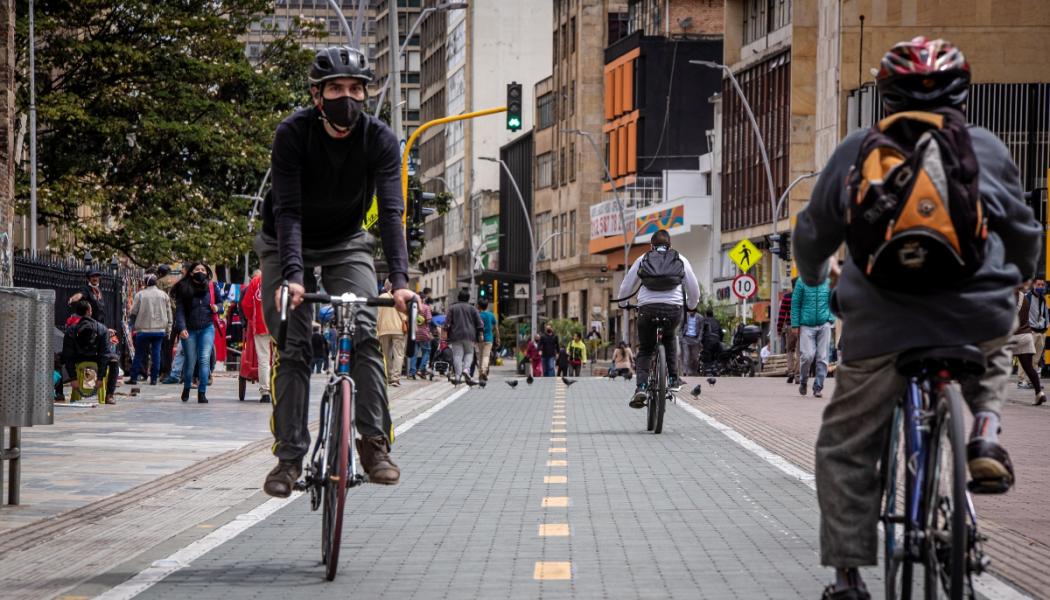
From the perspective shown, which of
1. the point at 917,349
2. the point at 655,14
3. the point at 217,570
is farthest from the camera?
the point at 655,14

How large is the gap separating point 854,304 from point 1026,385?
29912mm

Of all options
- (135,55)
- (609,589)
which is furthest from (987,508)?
(135,55)

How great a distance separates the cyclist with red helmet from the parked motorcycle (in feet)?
146

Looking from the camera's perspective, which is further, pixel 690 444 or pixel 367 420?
pixel 690 444

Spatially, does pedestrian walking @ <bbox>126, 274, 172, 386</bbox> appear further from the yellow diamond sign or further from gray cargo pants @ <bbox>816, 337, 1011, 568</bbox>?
the yellow diamond sign

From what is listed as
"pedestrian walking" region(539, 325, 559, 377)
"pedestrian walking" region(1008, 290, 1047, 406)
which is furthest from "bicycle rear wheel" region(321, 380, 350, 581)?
"pedestrian walking" region(539, 325, 559, 377)

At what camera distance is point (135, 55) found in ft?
141

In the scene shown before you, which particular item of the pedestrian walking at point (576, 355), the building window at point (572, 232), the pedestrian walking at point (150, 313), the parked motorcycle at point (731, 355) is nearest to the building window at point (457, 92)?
the building window at point (572, 232)

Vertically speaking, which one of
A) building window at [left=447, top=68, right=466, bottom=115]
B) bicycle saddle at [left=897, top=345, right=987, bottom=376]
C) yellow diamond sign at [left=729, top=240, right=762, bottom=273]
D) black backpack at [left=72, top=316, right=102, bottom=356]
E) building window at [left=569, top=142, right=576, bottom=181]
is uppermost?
building window at [left=447, top=68, right=466, bottom=115]

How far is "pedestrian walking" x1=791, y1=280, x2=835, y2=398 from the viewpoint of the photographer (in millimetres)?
25750

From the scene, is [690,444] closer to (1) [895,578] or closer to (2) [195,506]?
(2) [195,506]

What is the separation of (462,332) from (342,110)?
25.8 m

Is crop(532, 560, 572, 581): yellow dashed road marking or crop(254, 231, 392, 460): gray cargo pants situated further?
crop(254, 231, 392, 460): gray cargo pants

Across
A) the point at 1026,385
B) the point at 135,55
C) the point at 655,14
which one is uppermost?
the point at 655,14
